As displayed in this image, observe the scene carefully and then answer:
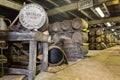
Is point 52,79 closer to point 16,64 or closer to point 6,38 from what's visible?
point 6,38

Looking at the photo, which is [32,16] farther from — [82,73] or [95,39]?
[95,39]

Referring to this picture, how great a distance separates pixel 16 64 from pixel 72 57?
3062 mm

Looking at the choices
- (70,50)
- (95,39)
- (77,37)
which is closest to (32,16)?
(70,50)

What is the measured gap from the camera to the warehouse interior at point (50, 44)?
2.24m

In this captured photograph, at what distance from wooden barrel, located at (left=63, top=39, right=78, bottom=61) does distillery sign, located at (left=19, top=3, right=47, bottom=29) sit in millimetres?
3453

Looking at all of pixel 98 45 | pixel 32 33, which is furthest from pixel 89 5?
pixel 98 45

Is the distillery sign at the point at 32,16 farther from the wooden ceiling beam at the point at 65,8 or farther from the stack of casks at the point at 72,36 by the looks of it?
the wooden ceiling beam at the point at 65,8

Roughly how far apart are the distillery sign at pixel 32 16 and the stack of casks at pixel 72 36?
2.96 metres

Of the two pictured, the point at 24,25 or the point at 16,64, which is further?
the point at 16,64

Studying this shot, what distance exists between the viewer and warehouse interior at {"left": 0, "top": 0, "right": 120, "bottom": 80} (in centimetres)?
224

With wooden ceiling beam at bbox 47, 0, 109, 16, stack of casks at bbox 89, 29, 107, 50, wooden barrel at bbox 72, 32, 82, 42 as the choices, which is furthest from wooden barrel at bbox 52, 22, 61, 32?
stack of casks at bbox 89, 29, 107, 50

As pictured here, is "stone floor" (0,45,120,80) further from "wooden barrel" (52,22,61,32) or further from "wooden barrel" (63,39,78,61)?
"wooden barrel" (52,22,61,32)

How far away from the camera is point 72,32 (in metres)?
6.38

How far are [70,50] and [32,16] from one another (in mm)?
3633
